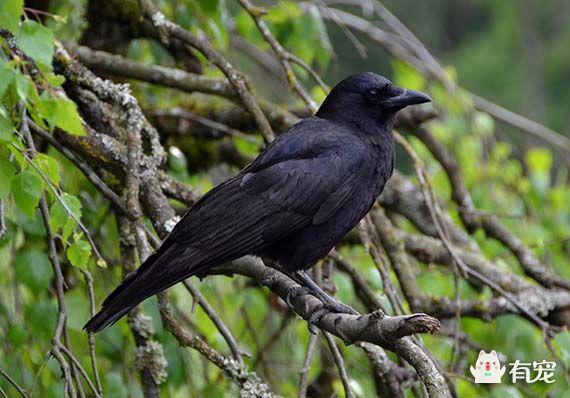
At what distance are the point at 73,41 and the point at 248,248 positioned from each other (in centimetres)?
168

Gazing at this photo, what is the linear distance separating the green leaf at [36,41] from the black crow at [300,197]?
37.6 inches

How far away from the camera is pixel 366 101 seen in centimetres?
422

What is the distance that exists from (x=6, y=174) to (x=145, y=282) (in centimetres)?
62

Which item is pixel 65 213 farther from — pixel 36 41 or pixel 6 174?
pixel 36 41

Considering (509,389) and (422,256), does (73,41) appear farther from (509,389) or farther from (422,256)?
(509,389)

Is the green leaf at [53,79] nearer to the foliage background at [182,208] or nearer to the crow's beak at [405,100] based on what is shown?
the foliage background at [182,208]

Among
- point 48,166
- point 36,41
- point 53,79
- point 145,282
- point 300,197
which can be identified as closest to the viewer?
point 36,41

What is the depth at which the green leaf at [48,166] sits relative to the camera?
2.88m

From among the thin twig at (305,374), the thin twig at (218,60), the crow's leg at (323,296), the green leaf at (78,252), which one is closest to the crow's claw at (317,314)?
the crow's leg at (323,296)

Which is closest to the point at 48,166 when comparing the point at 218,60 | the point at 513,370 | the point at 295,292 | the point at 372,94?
the point at 295,292

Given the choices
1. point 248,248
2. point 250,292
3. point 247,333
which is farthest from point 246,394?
point 247,333

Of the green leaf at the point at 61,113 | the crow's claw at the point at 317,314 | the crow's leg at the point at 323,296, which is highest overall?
the green leaf at the point at 61,113

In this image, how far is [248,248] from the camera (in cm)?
362

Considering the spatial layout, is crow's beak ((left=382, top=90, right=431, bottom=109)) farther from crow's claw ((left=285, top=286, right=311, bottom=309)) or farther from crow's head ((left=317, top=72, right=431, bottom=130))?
crow's claw ((left=285, top=286, right=311, bottom=309))
